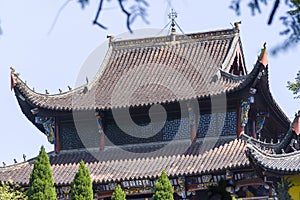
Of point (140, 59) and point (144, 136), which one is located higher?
point (140, 59)

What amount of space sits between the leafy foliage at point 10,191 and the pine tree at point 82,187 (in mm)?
1395

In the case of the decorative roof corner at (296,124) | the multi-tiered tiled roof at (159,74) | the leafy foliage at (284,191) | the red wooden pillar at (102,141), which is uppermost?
the multi-tiered tiled roof at (159,74)

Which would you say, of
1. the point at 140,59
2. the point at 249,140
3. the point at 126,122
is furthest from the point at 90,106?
the point at 249,140

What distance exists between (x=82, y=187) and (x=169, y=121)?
442cm

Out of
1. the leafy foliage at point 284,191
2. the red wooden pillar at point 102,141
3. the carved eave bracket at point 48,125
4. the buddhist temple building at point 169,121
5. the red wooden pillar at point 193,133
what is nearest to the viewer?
the leafy foliage at point 284,191

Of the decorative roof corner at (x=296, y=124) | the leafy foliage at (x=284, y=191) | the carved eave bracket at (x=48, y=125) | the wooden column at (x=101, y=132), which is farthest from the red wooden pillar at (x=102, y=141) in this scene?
the leafy foliage at (x=284, y=191)

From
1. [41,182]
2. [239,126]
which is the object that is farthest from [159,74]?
[41,182]

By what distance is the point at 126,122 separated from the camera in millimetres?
25922

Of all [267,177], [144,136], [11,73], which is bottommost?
[267,177]

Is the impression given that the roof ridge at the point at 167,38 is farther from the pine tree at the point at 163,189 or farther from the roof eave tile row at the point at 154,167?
the pine tree at the point at 163,189

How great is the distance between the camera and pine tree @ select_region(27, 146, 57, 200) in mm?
22109

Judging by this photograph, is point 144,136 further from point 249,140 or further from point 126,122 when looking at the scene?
point 249,140

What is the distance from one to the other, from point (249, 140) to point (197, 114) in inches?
75.3

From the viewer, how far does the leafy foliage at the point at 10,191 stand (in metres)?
21.7
